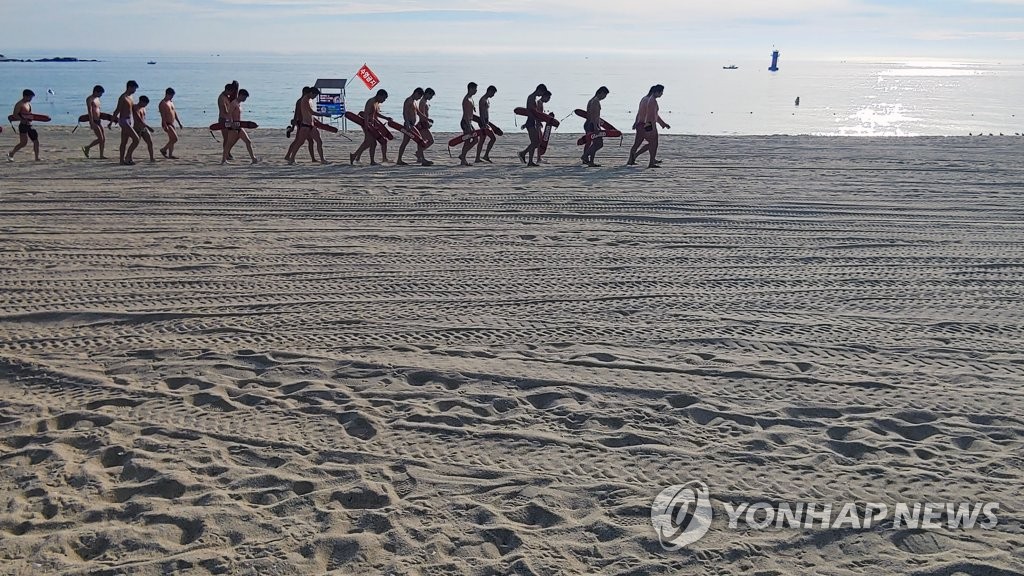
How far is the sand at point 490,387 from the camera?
3.57 m

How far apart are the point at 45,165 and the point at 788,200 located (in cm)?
1159

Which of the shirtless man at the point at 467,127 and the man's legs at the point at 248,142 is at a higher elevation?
the shirtless man at the point at 467,127

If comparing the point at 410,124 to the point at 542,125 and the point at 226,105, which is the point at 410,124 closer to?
the point at 542,125

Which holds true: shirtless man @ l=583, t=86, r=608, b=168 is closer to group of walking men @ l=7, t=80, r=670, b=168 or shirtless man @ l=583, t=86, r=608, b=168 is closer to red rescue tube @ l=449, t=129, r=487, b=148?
group of walking men @ l=7, t=80, r=670, b=168

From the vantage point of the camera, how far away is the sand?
3.57 m

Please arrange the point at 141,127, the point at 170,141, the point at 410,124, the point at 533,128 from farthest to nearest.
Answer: the point at 533,128
the point at 410,124
the point at 170,141
the point at 141,127

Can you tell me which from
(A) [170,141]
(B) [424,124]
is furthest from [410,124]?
(A) [170,141]

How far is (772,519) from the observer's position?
3713 mm

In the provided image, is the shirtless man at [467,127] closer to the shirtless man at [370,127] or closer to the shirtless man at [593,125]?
the shirtless man at [370,127]

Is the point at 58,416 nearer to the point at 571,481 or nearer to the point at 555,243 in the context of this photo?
the point at 571,481

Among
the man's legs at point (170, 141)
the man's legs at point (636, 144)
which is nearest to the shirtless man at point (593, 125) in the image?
the man's legs at point (636, 144)

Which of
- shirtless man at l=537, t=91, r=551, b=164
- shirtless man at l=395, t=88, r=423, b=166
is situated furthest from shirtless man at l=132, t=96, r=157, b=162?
shirtless man at l=537, t=91, r=551, b=164

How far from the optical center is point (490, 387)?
5.03 m

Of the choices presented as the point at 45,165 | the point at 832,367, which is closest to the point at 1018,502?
the point at 832,367
